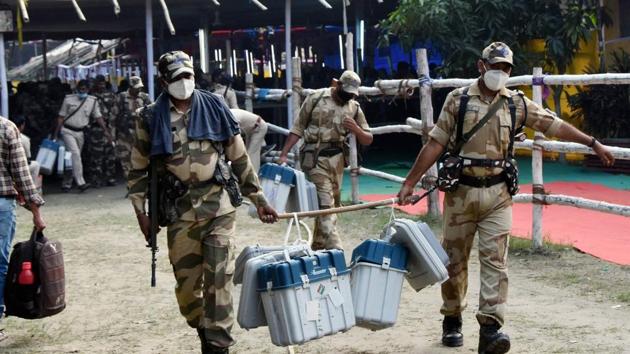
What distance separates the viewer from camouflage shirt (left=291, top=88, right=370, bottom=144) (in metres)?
8.77

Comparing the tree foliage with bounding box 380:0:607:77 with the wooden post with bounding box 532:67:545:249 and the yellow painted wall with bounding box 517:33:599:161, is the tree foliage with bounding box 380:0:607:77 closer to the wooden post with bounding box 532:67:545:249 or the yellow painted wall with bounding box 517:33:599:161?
the yellow painted wall with bounding box 517:33:599:161

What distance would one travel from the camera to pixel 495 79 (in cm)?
587

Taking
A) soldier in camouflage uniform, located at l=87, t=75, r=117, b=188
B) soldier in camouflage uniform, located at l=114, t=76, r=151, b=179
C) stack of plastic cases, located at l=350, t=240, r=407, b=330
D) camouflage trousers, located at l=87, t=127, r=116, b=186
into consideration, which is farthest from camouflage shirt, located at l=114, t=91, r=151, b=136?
stack of plastic cases, located at l=350, t=240, r=407, b=330

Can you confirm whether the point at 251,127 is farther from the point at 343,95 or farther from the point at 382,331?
the point at 382,331

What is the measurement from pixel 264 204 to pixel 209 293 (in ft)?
1.98

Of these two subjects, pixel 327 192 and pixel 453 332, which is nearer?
pixel 453 332

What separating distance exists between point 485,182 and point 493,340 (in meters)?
0.94

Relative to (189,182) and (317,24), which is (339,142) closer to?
(189,182)

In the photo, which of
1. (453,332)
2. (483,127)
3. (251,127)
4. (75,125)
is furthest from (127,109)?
(483,127)

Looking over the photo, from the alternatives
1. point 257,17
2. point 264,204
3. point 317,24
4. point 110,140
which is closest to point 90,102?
point 110,140

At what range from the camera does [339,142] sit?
884 centimetres

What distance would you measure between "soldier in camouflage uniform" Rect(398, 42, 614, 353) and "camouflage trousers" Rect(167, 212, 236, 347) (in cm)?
121

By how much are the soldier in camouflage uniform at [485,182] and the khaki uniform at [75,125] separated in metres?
11.1

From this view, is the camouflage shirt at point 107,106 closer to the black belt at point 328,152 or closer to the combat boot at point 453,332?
the black belt at point 328,152
